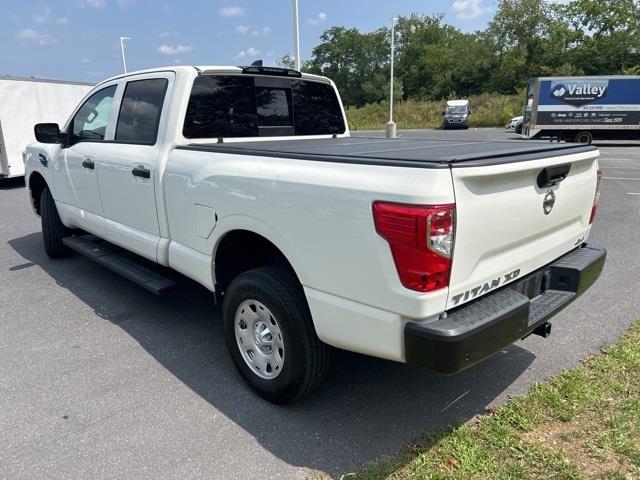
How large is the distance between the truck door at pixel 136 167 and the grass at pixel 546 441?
2.43 meters

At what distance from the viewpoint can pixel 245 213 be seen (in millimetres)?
2754

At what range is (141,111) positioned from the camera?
3945 millimetres

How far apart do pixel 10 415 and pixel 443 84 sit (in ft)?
222

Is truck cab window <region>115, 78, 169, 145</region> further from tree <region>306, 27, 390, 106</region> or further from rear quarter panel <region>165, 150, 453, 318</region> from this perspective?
tree <region>306, 27, 390, 106</region>

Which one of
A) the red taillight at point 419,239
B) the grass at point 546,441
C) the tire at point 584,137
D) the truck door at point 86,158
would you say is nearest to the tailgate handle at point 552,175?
the red taillight at point 419,239

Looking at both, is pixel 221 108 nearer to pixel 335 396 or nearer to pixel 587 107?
pixel 335 396

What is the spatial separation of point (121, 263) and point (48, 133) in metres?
1.80

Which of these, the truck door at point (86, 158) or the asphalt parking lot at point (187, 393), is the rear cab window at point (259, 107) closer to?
the truck door at point (86, 158)

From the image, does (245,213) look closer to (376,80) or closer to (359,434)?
(359,434)

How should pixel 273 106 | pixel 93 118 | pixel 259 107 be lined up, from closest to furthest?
1. pixel 259 107
2. pixel 273 106
3. pixel 93 118

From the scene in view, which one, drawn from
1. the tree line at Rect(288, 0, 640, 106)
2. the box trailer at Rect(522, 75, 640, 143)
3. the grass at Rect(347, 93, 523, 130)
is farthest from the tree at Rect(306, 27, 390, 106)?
the box trailer at Rect(522, 75, 640, 143)

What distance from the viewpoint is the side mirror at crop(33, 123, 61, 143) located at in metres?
4.95

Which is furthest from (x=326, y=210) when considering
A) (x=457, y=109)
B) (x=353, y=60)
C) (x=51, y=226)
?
(x=353, y=60)

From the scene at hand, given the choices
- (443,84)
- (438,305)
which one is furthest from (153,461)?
(443,84)
